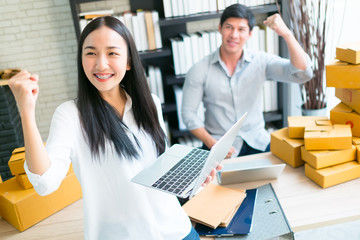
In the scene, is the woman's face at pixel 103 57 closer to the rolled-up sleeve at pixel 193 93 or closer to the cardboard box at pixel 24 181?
the cardboard box at pixel 24 181

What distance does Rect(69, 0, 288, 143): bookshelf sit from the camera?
9.29 ft

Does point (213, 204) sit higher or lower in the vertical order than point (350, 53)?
lower

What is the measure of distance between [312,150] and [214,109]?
1.00 metres

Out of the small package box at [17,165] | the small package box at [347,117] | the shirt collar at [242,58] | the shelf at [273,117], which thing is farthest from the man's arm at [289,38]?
the small package box at [17,165]

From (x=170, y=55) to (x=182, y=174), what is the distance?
6.68 feet

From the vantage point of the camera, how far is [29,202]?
60.0 inches

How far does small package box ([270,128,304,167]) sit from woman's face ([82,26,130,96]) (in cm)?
94

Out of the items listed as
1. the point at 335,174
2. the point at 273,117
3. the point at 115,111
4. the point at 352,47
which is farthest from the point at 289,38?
the point at 115,111

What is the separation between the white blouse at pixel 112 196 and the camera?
3.90 ft

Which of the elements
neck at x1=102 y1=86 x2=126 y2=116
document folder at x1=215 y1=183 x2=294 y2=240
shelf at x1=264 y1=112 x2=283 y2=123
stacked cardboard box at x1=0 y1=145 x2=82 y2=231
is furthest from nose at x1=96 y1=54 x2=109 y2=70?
shelf at x1=264 y1=112 x2=283 y2=123

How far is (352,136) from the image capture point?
1.78 meters

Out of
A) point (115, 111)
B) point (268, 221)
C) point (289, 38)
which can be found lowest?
point (268, 221)

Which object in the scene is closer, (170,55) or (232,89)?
(232,89)

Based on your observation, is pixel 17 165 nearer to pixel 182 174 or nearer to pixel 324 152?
pixel 182 174
